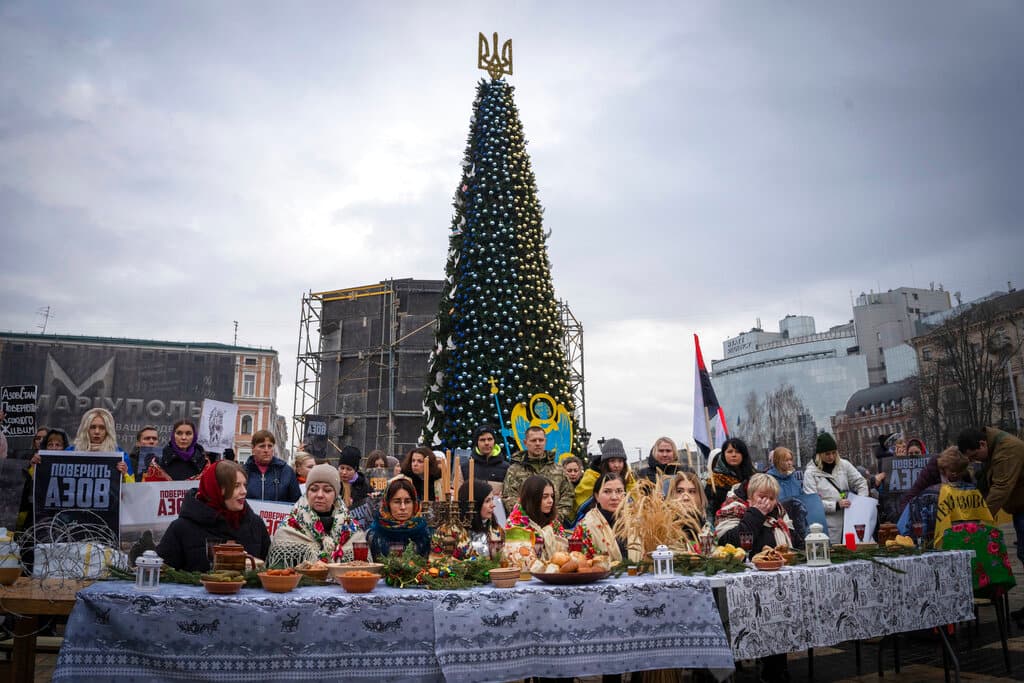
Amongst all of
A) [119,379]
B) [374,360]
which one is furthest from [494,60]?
[119,379]

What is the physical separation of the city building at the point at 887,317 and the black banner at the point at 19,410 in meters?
74.9

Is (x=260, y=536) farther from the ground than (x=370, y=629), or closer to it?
farther from the ground

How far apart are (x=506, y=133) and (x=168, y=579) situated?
38.8 feet

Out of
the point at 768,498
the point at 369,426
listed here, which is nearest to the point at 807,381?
the point at 369,426

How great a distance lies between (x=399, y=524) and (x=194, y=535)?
123cm

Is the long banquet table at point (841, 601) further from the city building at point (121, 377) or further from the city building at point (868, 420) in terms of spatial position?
the city building at point (868, 420)

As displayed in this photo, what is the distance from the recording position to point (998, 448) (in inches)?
282

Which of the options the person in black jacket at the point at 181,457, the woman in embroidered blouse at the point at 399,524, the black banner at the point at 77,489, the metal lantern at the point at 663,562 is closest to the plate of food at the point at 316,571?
the woman in embroidered blouse at the point at 399,524

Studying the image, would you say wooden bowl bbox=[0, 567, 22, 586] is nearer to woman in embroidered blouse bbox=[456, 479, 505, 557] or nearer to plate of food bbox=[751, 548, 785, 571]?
woman in embroidered blouse bbox=[456, 479, 505, 557]

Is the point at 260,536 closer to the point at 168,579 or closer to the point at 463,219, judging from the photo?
the point at 168,579

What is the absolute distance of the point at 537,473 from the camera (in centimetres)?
733

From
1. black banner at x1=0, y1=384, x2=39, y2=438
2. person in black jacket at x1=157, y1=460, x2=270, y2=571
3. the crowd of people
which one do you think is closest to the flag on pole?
the crowd of people

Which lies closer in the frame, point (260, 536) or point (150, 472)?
point (260, 536)

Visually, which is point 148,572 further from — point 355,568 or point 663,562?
point 663,562
